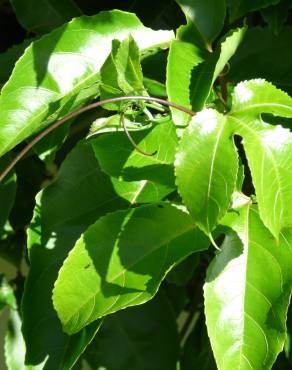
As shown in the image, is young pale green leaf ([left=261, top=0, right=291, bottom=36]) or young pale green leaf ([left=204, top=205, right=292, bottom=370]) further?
young pale green leaf ([left=261, top=0, right=291, bottom=36])

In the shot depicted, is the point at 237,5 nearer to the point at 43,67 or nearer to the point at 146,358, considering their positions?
the point at 43,67

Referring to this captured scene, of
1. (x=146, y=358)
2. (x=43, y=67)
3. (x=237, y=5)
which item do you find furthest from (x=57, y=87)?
(x=146, y=358)

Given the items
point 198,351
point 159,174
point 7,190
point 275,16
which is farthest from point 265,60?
point 198,351

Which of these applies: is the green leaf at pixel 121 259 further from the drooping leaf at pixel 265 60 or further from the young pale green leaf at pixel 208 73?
the drooping leaf at pixel 265 60

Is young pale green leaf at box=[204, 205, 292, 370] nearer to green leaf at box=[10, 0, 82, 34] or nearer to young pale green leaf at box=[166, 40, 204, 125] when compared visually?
young pale green leaf at box=[166, 40, 204, 125]

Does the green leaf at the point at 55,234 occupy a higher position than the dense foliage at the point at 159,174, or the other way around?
the dense foliage at the point at 159,174

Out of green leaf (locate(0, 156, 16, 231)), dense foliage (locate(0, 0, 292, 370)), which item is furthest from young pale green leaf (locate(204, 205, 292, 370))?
green leaf (locate(0, 156, 16, 231))

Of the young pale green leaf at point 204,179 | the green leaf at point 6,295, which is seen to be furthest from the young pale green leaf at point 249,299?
the green leaf at point 6,295
